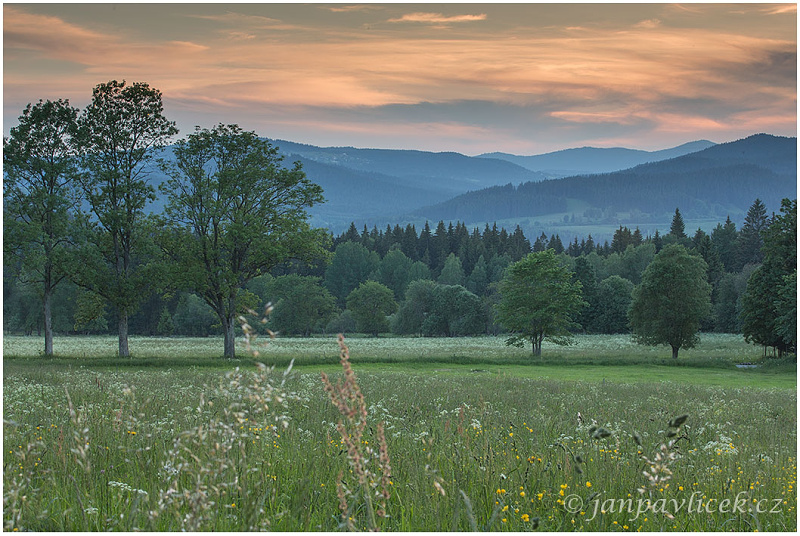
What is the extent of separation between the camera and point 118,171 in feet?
125

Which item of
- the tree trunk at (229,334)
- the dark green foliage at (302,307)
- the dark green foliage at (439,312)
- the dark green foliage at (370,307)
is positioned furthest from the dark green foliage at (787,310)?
the dark green foliage at (370,307)

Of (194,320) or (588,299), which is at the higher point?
(588,299)

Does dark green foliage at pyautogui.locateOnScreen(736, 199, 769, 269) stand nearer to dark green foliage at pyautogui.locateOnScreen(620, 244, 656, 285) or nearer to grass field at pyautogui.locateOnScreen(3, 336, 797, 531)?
dark green foliage at pyautogui.locateOnScreen(620, 244, 656, 285)

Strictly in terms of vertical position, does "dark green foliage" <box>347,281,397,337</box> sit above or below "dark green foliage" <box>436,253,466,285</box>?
below

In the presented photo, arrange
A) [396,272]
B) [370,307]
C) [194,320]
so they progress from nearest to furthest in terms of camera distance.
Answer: [194,320] < [370,307] < [396,272]

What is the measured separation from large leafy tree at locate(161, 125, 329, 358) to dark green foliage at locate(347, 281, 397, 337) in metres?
76.5

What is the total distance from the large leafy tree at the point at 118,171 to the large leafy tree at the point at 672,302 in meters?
43.8

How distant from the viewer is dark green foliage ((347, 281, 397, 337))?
119062mm

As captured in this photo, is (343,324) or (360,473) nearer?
(360,473)

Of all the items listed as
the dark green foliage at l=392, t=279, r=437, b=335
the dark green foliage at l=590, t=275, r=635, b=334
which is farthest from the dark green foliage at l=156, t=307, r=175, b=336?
the dark green foliage at l=590, t=275, r=635, b=334

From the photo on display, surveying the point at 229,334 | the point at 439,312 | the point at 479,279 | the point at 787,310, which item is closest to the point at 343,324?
the point at 439,312

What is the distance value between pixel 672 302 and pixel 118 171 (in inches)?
1875

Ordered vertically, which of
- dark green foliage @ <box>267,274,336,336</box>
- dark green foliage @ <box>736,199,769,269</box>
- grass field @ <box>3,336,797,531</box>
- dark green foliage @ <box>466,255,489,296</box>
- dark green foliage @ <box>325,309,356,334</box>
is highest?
dark green foliage @ <box>736,199,769,269</box>

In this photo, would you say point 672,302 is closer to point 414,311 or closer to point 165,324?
point 414,311
